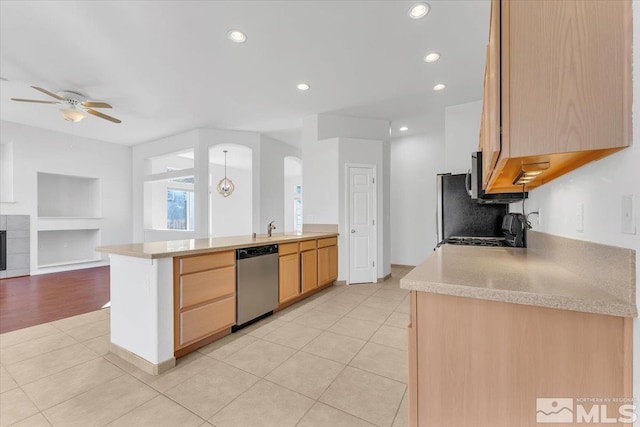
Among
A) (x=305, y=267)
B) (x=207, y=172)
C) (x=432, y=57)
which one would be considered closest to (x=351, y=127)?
(x=432, y=57)

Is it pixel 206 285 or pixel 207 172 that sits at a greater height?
pixel 207 172

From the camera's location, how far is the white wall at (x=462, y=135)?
4027 millimetres

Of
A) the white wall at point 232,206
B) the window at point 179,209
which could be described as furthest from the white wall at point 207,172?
the white wall at point 232,206

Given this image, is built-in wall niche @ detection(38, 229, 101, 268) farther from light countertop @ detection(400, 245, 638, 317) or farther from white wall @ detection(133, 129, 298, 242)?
light countertop @ detection(400, 245, 638, 317)

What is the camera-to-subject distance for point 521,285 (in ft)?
3.11

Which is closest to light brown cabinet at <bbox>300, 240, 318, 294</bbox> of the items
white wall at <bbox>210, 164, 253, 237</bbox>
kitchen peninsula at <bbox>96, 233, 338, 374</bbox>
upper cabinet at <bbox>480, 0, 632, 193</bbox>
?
kitchen peninsula at <bbox>96, 233, 338, 374</bbox>

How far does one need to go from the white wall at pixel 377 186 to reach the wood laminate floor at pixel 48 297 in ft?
12.0

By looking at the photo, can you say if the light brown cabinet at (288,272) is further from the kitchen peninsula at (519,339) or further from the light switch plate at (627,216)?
the light switch plate at (627,216)

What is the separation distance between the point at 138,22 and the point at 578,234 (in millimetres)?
3586

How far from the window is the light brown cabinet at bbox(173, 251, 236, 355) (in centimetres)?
700

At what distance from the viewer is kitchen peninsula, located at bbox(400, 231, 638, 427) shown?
79cm

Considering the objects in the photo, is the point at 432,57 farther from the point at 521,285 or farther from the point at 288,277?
the point at 288,277

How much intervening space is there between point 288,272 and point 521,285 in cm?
274

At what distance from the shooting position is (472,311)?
950 mm
